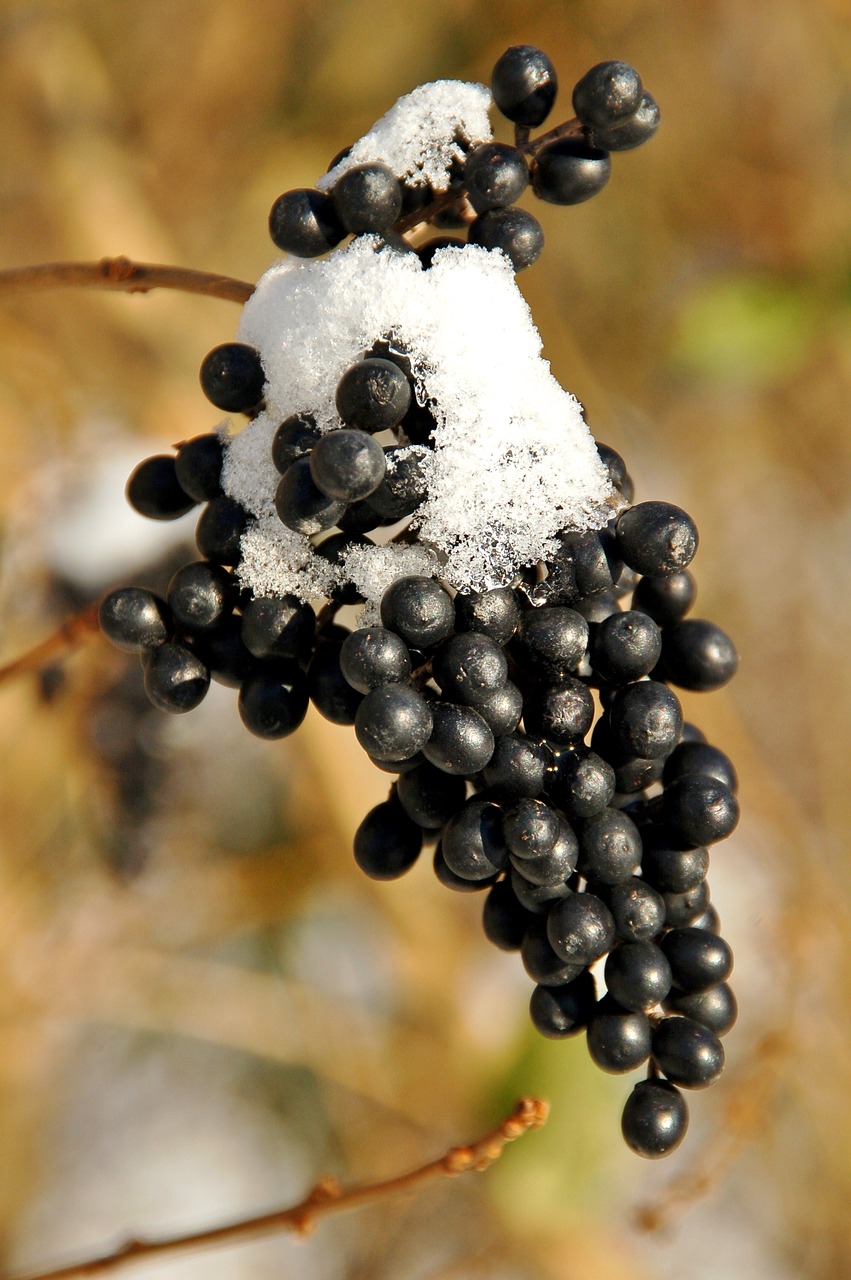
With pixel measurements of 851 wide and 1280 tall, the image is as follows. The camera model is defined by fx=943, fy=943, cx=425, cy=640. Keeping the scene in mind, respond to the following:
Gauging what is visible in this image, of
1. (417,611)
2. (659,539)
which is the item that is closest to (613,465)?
(659,539)

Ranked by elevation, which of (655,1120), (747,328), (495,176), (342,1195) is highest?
(747,328)

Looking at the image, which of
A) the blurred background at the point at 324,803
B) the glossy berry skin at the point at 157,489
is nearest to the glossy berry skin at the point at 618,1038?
the glossy berry skin at the point at 157,489

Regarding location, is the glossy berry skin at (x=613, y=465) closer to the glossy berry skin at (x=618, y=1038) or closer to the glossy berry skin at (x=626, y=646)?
the glossy berry skin at (x=626, y=646)

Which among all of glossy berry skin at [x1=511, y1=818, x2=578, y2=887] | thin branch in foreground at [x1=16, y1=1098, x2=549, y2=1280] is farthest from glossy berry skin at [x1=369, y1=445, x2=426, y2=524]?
thin branch in foreground at [x1=16, y1=1098, x2=549, y2=1280]

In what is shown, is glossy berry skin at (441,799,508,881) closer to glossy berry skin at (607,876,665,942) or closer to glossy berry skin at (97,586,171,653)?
glossy berry skin at (607,876,665,942)

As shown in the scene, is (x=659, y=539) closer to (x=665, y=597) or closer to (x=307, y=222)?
(x=665, y=597)

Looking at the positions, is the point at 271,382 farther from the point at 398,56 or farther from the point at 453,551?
the point at 398,56
